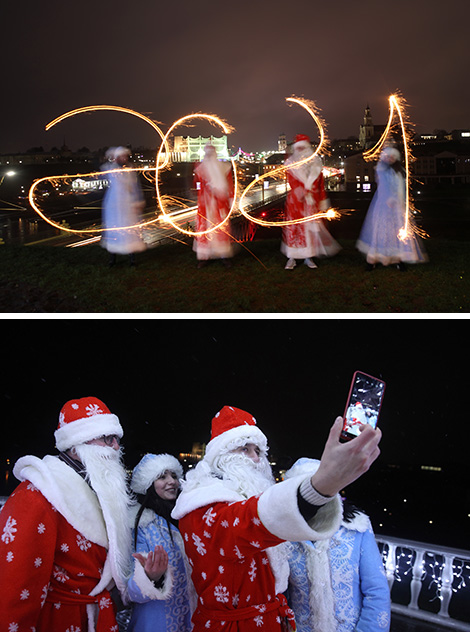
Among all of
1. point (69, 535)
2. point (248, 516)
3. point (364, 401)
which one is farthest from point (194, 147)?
point (248, 516)

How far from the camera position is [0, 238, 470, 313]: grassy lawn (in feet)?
15.7

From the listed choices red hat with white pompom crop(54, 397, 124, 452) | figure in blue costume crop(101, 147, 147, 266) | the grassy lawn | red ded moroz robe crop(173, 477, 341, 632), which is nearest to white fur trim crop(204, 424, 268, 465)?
red ded moroz robe crop(173, 477, 341, 632)

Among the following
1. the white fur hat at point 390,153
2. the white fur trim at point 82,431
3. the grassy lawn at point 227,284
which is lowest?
the grassy lawn at point 227,284

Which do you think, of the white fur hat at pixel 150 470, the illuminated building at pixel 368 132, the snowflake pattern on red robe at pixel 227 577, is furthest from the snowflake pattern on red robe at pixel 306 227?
the snowflake pattern on red robe at pixel 227 577

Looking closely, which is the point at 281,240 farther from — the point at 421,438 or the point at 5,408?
the point at 5,408

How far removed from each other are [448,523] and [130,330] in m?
10.0

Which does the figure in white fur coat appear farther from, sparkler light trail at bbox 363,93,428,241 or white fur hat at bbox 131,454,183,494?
sparkler light trail at bbox 363,93,428,241

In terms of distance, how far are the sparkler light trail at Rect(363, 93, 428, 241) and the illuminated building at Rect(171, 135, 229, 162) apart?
142cm

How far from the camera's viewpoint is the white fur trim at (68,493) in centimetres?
226

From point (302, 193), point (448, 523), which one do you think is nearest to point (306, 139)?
point (302, 193)

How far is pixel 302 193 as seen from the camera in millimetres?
5547

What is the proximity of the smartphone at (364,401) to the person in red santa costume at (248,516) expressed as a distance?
1.48ft

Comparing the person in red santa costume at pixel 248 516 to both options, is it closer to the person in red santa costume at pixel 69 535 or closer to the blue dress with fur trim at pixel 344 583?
the blue dress with fur trim at pixel 344 583

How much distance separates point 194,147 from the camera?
5.34 meters
